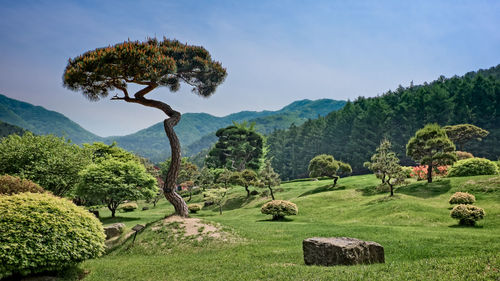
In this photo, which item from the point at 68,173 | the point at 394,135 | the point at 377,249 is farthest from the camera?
the point at 394,135

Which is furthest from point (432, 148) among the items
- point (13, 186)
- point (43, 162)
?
point (43, 162)

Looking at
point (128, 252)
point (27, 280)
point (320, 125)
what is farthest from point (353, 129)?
point (27, 280)

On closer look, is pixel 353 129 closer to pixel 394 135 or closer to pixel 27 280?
pixel 394 135

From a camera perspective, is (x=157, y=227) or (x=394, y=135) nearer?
(x=157, y=227)

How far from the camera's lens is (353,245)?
905 centimetres

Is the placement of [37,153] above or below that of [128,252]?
above

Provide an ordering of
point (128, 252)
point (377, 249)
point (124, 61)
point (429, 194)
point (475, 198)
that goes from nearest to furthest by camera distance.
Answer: point (377, 249) → point (128, 252) → point (124, 61) → point (475, 198) → point (429, 194)

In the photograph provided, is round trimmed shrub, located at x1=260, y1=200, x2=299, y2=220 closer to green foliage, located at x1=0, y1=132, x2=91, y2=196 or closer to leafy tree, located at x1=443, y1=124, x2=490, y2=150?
green foliage, located at x1=0, y1=132, x2=91, y2=196

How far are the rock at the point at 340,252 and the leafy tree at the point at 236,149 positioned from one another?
→ 51.6 meters

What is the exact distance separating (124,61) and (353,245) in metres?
13.2

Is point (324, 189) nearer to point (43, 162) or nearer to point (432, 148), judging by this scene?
point (432, 148)

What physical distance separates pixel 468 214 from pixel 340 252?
490 inches

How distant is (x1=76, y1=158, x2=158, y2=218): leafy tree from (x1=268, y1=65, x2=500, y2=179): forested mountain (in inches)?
2246

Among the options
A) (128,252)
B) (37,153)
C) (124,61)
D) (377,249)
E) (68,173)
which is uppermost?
(124,61)
